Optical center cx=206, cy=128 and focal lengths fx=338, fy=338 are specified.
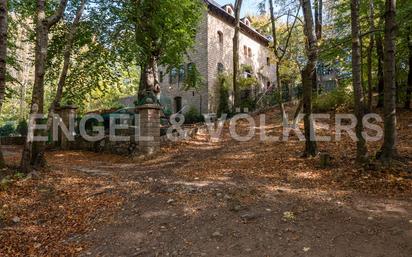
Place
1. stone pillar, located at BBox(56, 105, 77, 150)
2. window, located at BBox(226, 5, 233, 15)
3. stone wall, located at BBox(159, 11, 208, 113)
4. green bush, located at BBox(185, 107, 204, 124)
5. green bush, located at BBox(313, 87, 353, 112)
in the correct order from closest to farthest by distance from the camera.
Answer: stone pillar, located at BBox(56, 105, 77, 150)
green bush, located at BBox(313, 87, 353, 112)
green bush, located at BBox(185, 107, 204, 124)
stone wall, located at BBox(159, 11, 208, 113)
window, located at BBox(226, 5, 233, 15)

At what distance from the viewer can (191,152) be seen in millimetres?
12250

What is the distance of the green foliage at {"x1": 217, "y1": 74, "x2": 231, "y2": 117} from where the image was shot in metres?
23.6

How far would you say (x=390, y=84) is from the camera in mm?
7480

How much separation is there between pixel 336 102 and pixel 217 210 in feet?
47.4

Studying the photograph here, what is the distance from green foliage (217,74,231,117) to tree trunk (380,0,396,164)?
619 inches

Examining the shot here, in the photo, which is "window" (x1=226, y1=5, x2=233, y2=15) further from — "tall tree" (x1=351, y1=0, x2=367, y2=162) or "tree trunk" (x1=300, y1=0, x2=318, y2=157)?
"tall tree" (x1=351, y1=0, x2=367, y2=162)

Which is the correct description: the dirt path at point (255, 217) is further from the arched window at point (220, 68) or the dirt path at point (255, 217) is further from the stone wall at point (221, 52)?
the arched window at point (220, 68)

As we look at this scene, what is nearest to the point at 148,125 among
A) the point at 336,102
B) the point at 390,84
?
the point at 390,84

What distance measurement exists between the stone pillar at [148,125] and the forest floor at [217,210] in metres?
2.60

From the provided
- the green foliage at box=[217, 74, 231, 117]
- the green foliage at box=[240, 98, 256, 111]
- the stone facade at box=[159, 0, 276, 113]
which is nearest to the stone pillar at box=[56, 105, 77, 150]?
the stone facade at box=[159, 0, 276, 113]

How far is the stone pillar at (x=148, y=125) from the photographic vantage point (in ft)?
39.9

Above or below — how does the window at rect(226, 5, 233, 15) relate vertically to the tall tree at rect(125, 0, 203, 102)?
above

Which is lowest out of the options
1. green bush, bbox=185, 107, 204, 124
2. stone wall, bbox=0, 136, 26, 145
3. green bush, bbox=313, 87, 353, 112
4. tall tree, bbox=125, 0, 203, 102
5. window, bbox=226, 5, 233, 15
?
stone wall, bbox=0, 136, 26, 145

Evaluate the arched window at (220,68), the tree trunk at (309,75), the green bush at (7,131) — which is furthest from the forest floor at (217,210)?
the green bush at (7,131)
